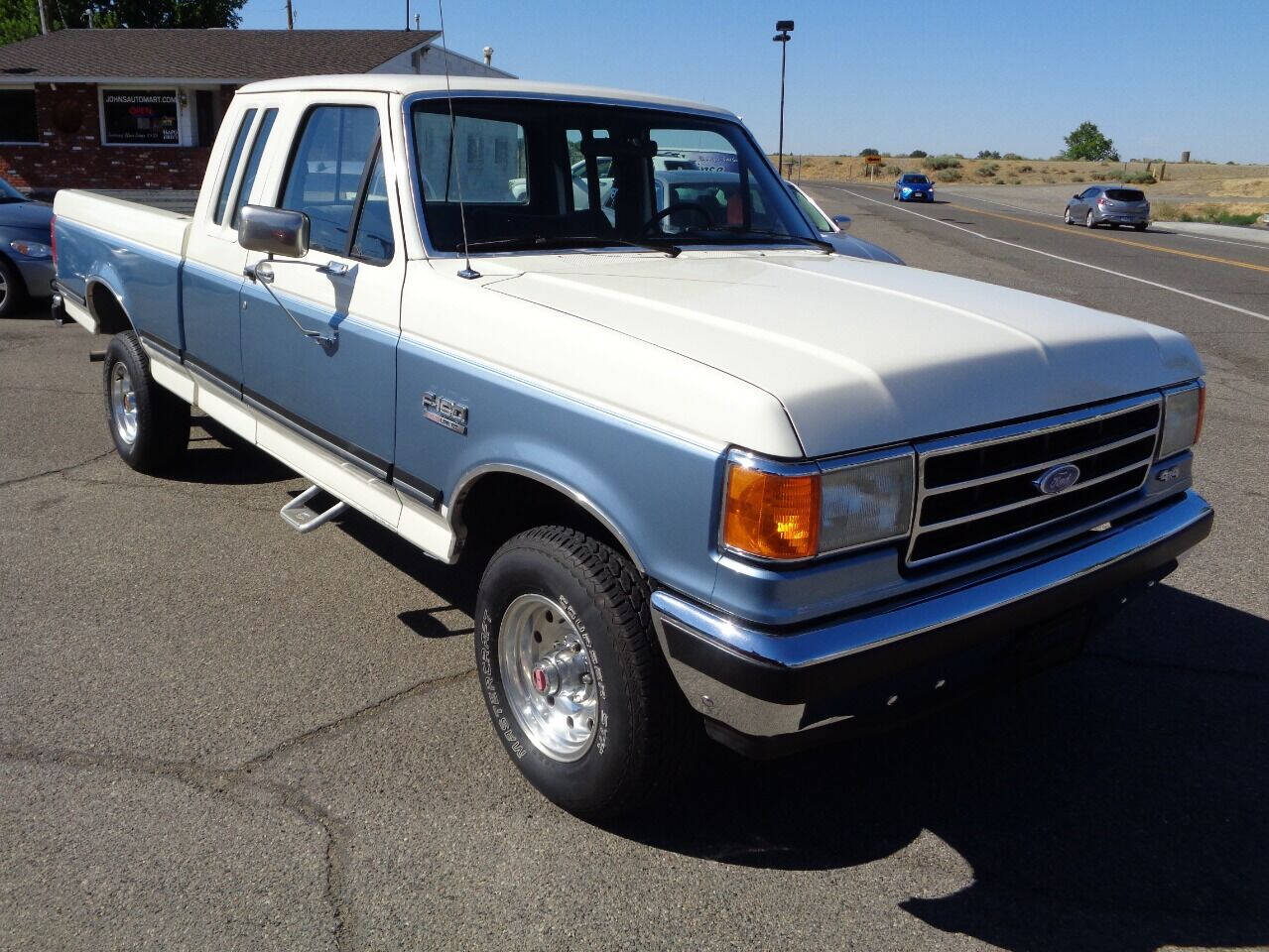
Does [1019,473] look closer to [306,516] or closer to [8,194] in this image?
[306,516]

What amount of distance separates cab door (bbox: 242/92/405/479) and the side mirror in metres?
0.19

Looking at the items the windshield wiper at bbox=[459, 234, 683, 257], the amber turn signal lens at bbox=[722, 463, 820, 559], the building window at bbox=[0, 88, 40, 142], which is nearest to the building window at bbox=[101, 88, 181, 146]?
the building window at bbox=[0, 88, 40, 142]

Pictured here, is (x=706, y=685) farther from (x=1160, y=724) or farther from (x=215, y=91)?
(x=215, y=91)

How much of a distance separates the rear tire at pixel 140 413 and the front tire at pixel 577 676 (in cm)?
329

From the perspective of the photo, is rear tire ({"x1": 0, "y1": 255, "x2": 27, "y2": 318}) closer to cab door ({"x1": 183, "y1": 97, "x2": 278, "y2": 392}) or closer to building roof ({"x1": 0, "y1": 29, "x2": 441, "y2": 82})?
cab door ({"x1": 183, "y1": 97, "x2": 278, "y2": 392})

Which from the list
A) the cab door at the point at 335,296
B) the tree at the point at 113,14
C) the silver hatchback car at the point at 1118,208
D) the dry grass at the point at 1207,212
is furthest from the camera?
the tree at the point at 113,14

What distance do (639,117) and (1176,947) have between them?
11.0 ft

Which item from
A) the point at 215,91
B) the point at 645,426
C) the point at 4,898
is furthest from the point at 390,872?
the point at 215,91

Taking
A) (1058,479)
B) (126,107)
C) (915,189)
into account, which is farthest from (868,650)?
(915,189)

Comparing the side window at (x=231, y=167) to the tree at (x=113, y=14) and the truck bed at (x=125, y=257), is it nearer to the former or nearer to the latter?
the truck bed at (x=125, y=257)

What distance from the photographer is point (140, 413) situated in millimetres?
5934

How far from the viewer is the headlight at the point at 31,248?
11.5 meters

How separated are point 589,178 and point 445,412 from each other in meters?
1.46

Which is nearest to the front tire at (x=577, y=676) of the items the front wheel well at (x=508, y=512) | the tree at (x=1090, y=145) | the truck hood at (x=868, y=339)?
the front wheel well at (x=508, y=512)
